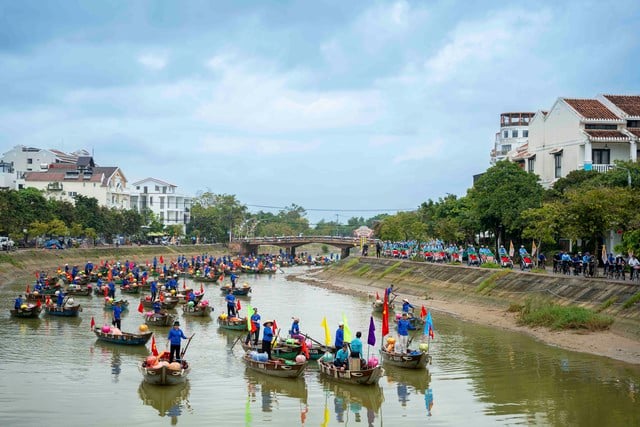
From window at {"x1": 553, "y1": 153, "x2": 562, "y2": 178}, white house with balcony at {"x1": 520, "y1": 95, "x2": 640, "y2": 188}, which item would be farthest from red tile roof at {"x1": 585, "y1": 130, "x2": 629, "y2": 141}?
window at {"x1": 553, "y1": 153, "x2": 562, "y2": 178}

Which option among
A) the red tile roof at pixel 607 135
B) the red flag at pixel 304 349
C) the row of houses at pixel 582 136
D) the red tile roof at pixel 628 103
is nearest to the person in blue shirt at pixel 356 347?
the red flag at pixel 304 349

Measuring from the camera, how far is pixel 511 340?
118ft

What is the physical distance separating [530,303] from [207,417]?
23.8 m

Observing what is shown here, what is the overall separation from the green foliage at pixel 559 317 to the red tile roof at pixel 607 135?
2410 cm

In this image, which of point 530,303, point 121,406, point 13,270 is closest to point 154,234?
point 13,270

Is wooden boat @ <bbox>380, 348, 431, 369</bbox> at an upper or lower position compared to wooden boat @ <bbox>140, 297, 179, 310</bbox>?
lower

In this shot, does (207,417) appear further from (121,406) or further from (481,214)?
(481,214)

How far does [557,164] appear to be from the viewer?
212 ft

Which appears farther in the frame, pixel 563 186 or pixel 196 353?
pixel 563 186

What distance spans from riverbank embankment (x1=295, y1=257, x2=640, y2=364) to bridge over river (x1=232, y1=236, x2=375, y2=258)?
148ft

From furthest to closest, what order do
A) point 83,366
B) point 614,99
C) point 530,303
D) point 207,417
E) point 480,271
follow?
1. point 614,99
2. point 480,271
3. point 530,303
4. point 83,366
5. point 207,417

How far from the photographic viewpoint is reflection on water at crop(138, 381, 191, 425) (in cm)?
2300

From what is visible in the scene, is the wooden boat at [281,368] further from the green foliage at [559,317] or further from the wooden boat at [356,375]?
the green foliage at [559,317]

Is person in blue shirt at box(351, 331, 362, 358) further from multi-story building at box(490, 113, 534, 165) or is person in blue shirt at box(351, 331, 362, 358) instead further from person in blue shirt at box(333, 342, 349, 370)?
multi-story building at box(490, 113, 534, 165)
